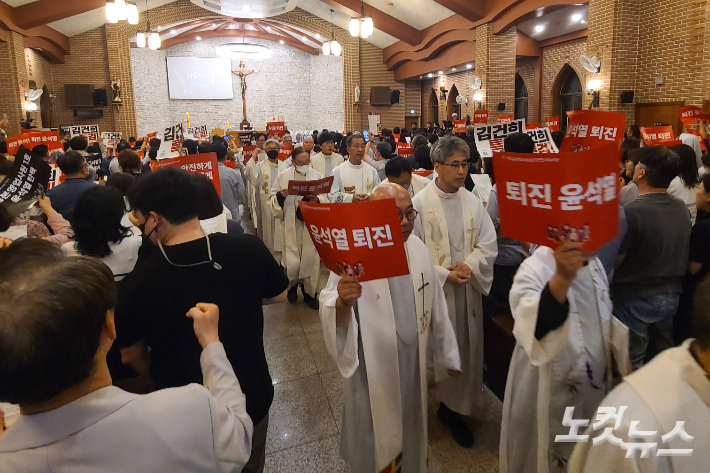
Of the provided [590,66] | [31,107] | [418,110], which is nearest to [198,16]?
[31,107]

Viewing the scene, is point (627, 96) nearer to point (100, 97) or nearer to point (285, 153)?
point (285, 153)

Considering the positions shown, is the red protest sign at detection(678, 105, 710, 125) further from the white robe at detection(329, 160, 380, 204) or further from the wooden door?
the white robe at detection(329, 160, 380, 204)

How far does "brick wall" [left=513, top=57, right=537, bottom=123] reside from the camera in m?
15.7

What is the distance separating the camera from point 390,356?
218 cm

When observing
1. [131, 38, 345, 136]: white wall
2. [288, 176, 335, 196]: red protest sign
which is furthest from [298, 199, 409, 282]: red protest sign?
[131, 38, 345, 136]: white wall

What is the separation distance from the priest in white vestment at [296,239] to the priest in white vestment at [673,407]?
4.36 m

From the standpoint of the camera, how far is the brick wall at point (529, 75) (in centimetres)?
1569

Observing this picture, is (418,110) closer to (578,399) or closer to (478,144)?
(478,144)

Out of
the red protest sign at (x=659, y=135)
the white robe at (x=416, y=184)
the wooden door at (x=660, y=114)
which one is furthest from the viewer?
the wooden door at (x=660, y=114)

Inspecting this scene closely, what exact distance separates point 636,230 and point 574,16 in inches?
450

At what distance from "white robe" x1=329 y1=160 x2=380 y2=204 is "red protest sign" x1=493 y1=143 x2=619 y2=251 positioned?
3.76 meters

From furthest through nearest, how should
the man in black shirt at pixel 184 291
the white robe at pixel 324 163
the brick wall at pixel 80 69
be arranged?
the brick wall at pixel 80 69, the white robe at pixel 324 163, the man in black shirt at pixel 184 291

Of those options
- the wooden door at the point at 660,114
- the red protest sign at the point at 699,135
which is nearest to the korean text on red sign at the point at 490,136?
the red protest sign at the point at 699,135

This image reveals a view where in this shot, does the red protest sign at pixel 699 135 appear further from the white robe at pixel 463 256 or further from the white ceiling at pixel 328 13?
the white ceiling at pixel 328 13
